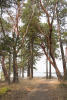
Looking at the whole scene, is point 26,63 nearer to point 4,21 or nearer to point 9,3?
point 4,21

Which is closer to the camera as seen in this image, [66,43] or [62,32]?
[62,32]

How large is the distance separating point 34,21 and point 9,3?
14.5 metres

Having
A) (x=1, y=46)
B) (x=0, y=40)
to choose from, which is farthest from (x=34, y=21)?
(x=1, y=46)

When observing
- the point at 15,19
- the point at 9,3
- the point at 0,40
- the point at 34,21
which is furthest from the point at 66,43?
the point at 9,3

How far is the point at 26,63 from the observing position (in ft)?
155

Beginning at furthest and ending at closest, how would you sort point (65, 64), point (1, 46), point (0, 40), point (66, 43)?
point (66, 43) → point (65, 64) → point (0, 40) → point (1, 46)

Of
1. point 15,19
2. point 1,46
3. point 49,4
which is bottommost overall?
point 1,46

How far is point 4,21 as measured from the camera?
1188 inches

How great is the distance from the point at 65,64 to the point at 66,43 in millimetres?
9722

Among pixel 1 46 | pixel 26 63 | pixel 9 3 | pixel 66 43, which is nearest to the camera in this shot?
pixel 9 3

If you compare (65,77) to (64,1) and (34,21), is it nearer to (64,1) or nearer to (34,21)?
(34,21)

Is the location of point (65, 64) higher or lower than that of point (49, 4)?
lower

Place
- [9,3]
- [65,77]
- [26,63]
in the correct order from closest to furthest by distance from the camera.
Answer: [9,3] < [65,77] < [26,63]

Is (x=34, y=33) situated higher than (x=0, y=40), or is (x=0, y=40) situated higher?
(x=34, y=33)
